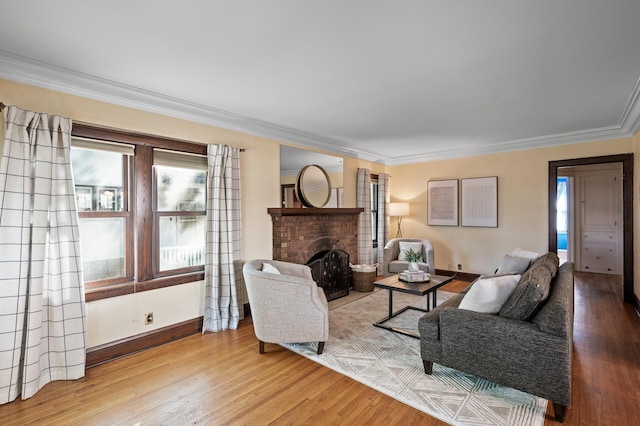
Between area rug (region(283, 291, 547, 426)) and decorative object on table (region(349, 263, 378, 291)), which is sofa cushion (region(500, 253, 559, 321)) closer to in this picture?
area rug (region(283, 291, 547, 426))

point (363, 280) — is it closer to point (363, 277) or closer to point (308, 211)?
point (363, 277)

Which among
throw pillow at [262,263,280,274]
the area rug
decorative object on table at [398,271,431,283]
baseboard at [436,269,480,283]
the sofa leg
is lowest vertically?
the area rug

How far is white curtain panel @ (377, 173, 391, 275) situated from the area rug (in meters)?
2.57

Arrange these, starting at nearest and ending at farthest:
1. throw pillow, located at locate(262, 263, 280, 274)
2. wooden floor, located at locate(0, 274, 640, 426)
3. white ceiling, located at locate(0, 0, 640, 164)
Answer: white ceiling, located at locate(0, 0, 640, 164)
wooden floor, located at locate(0, 274, 640, 426)
throw pillow, located at locate(262, 263, 280, 274)

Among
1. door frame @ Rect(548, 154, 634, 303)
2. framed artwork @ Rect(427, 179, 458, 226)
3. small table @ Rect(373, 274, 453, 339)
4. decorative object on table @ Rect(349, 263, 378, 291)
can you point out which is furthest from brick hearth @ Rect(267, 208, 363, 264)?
door frame @ Rect(548, 154, 634, 303)

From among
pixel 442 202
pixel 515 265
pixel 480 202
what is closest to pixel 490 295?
pixel 515 265

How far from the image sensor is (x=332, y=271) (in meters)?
4.78

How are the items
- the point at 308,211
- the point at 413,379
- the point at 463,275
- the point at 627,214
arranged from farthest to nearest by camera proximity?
the point at 463,275 → the point at 308,211 → the point at 627,214 → the point at 413,379

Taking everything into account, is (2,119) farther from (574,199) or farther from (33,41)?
(574,199)

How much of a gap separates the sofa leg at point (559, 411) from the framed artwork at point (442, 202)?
162 inches

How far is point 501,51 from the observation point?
2.21 metres

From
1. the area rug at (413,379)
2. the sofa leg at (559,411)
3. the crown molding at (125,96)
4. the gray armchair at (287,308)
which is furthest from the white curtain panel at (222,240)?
the sofa leg at (559,411)

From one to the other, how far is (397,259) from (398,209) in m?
1.04

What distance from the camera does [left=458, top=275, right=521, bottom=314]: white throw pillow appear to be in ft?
7.47
